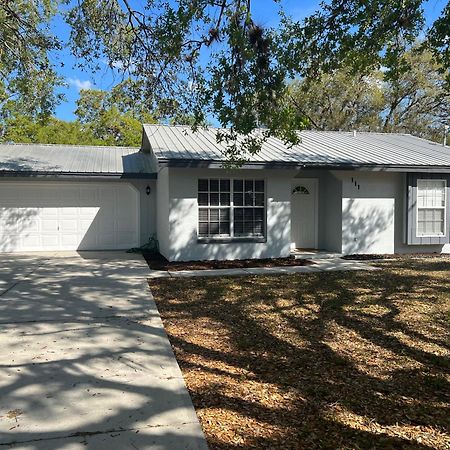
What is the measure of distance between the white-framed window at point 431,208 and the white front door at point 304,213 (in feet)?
10.3

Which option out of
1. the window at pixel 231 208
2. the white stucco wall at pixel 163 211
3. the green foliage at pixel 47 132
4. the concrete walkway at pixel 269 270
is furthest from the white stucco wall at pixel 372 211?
the green foliage at pixel 47 132

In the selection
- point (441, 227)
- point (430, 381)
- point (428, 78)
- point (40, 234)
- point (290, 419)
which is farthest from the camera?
point (428, 78)

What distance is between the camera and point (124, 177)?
1411 cm

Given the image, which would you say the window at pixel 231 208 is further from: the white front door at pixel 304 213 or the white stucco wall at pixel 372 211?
the white stucco wall at pixel 372 211

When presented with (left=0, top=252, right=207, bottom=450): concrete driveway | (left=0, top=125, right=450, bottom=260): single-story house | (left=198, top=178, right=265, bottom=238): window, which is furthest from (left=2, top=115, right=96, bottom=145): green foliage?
(left=0, top=252, right=207, bottom=450): concrete driveway

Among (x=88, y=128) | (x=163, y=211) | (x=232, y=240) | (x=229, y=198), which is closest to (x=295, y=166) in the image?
(x=229, y=198)

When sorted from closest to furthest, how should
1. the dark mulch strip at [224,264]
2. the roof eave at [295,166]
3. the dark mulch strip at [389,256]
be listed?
the dark mulch strip at [224,264] → the roof eave at [295,166] → the dark mulch strip at [389,256]

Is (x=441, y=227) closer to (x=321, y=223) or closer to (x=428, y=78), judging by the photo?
(x=321, y=223)

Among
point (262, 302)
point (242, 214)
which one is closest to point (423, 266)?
point (242, 214)

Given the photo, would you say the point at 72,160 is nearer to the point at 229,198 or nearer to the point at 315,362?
the point at 229,198

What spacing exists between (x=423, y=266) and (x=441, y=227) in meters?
3.25

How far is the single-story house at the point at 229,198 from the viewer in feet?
37.8

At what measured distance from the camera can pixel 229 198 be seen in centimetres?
1170

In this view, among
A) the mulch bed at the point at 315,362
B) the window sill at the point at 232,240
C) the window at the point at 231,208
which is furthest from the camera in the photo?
the window at the point at 231,208
